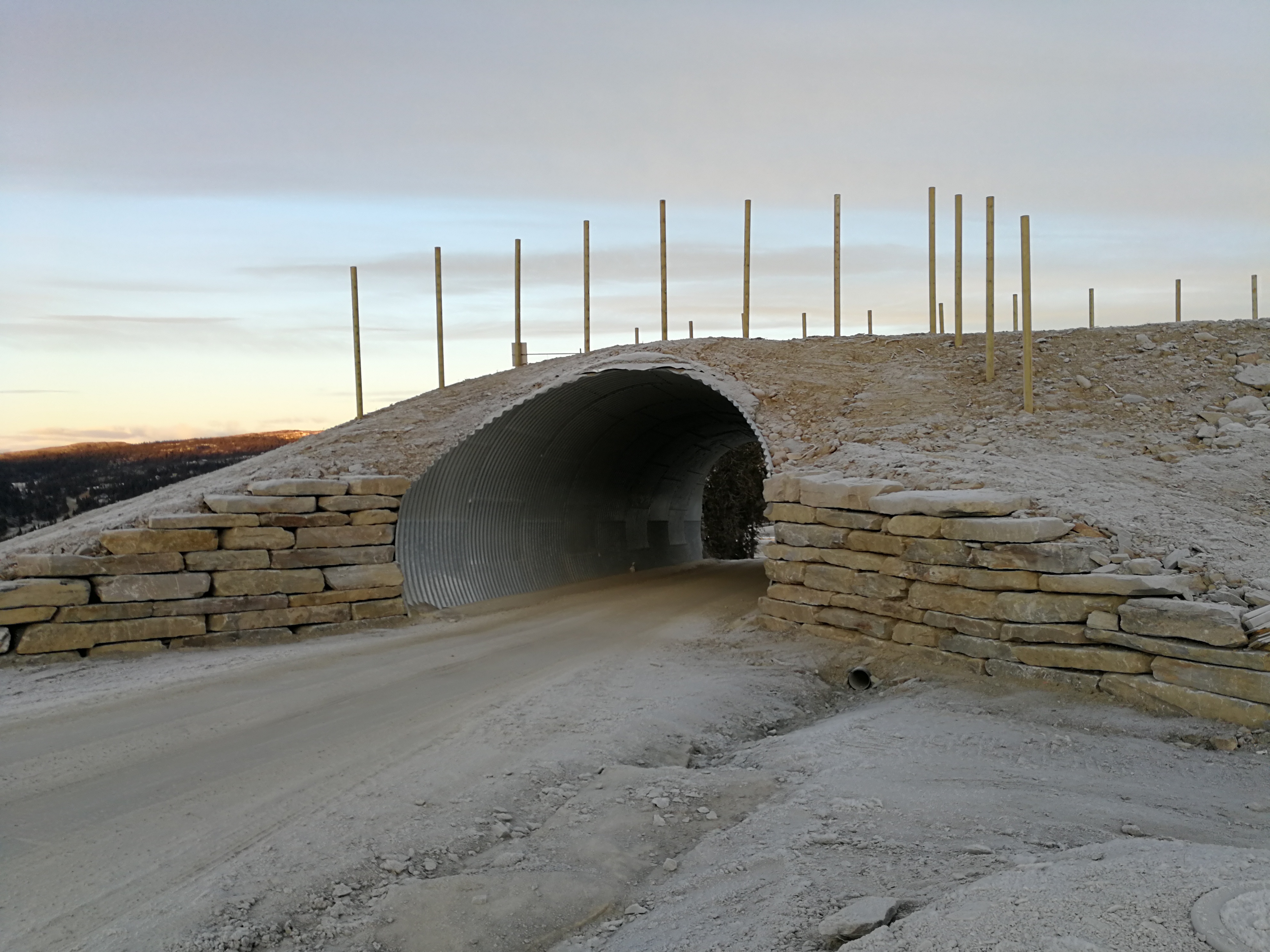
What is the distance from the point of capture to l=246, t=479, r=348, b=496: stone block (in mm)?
9836

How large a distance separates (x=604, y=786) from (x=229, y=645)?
18.1 ft

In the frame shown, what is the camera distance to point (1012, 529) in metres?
7.07

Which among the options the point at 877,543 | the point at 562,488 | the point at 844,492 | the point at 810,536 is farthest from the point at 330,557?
the point at 877,543

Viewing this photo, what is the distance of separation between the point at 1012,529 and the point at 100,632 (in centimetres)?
785

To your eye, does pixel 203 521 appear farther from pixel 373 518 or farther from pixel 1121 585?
pixel 1121 585

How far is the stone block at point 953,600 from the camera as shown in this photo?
7.19 m

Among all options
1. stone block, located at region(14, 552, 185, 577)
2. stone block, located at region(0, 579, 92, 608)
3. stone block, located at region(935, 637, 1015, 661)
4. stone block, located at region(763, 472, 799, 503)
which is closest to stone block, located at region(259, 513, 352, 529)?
stone block, located at region(14, 552, 185, 577)

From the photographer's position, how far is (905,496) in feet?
25.8

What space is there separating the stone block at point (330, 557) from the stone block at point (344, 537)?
0.04 metres

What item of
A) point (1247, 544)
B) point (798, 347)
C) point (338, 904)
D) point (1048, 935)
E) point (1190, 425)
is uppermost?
point (798, 347)

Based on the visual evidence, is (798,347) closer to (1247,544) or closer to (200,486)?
(1247,544)

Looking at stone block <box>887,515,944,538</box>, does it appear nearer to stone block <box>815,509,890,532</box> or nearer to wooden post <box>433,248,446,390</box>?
stone block <box>815,509,890,532</box>

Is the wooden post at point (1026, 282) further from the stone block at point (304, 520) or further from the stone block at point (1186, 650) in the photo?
the stone block at point (304, 520)

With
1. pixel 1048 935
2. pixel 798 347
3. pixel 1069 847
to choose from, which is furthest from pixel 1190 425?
pixel 1048 935
